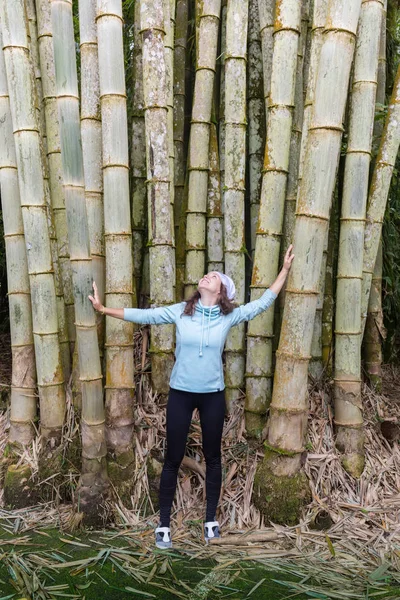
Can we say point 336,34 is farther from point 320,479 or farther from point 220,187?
point 320,479

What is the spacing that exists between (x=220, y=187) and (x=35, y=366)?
4.75 ft

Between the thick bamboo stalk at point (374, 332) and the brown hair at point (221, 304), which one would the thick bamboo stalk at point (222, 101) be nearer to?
the brown hair at point (221, 304)

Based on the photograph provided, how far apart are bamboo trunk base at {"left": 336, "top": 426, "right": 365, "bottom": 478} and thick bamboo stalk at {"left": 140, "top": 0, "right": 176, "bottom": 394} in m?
1.15

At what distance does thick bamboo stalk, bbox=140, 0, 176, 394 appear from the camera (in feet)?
9.89

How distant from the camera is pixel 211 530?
106 inches

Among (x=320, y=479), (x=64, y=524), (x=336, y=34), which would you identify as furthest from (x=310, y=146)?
(x=64, y=524)

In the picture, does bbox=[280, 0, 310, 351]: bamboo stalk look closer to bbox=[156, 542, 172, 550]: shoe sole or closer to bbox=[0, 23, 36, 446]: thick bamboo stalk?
bbox=[156, 542, 172, 550]: shoe sole

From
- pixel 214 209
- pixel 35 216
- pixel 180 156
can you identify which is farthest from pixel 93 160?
pixel 214 209

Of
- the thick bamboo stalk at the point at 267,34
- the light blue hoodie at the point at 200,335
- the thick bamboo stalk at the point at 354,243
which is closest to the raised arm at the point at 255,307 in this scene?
the light blue hoodie at the point at 200,335

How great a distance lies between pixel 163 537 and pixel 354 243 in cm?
170

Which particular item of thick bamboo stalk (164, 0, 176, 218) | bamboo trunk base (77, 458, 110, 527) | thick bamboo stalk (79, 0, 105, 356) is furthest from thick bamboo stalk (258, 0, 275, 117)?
bamboo trunk base (77, 458, 110, 527)

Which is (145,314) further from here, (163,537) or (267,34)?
(267,34)

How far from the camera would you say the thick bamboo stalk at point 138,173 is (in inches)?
133

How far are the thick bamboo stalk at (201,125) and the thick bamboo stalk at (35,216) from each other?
0.80 metres
